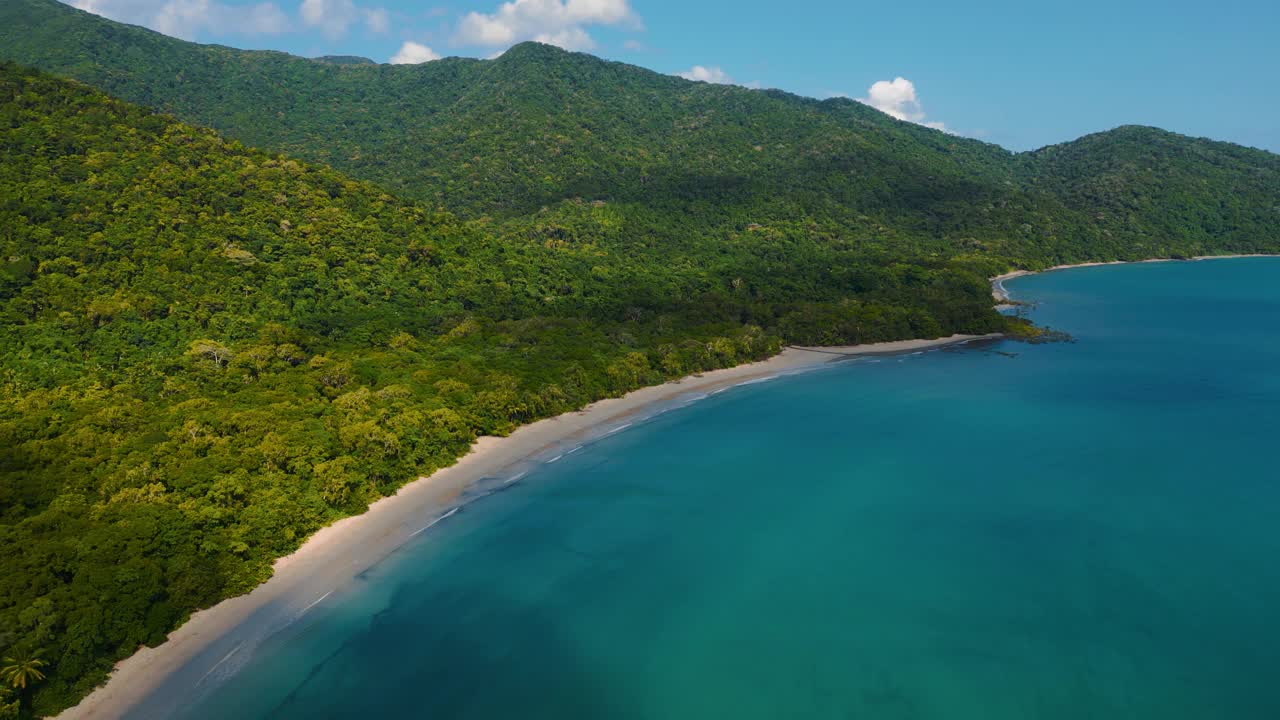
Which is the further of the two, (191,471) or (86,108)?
(86,108)

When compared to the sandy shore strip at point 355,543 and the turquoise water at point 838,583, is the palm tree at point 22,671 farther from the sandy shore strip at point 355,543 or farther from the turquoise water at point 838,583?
the turquoise water at point 838,583

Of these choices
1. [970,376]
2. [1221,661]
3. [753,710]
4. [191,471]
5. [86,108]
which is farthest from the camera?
[86,108]

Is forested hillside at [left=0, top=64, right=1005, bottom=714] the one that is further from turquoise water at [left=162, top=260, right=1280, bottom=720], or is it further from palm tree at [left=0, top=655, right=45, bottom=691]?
turquoise water at [left=162, top=260, right=1280, bottom=720]

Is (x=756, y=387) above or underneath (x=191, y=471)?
underneath

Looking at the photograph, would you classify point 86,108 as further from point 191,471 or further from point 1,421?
point 191,471

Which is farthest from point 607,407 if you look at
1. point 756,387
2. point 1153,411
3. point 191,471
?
point 1153,411

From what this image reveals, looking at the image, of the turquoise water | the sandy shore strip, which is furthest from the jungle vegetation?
the turquoise water
